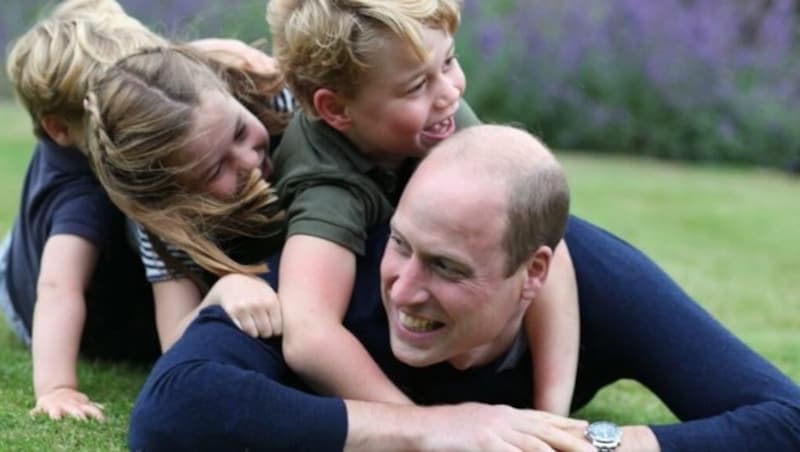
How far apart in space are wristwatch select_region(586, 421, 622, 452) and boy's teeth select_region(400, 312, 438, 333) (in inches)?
15.6

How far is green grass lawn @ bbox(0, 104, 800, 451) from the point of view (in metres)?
3.48

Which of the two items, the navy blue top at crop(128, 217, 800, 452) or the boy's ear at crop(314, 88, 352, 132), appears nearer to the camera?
the navy blue top at crop(128, 217, 800, 452)

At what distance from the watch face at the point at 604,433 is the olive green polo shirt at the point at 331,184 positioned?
0.66m

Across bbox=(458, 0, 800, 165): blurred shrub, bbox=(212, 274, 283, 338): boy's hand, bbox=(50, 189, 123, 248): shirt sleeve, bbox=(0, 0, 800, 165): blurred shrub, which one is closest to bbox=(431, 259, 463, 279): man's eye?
bbox=(212, 274, 283, 338): boy's hand

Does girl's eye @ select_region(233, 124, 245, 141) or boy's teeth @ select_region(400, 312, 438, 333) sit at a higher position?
girl's eye @ select_region(233, 124, 245, 141)

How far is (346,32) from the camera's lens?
3.30 m

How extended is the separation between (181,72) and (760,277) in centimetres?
361

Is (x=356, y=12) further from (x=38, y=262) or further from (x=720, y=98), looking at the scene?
(x=720, y=98)

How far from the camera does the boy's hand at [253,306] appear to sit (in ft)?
10.2

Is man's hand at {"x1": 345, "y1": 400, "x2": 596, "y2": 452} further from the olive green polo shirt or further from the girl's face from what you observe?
the girl's face

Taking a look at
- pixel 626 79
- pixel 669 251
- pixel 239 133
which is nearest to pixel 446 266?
pixel 239 133

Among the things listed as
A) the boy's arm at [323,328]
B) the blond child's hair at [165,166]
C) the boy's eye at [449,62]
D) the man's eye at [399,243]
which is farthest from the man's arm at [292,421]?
the boy's eye at [449,62]

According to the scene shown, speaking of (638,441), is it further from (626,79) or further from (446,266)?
(626,79)

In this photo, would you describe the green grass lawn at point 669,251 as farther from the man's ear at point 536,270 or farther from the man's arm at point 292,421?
the man's ear at point 536,270
